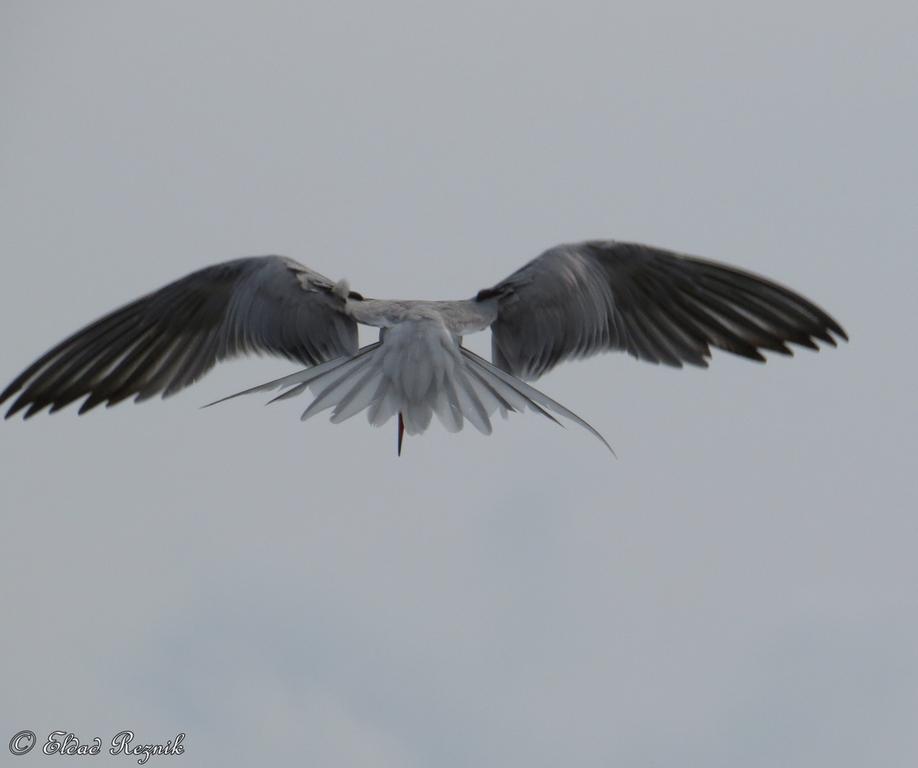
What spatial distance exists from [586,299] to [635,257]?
1.57 feet

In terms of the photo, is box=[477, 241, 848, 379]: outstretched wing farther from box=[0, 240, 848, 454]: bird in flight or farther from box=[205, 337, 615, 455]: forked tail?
box=[205, 337, 615, 455]: forked tail

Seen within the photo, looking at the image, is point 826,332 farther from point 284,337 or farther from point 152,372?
point 152,372

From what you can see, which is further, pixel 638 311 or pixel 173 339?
pixel 173 339

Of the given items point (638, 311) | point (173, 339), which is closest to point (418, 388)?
point (638, 311)

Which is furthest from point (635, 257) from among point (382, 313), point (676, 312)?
point (382, 313)

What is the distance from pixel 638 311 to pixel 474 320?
1.36 m

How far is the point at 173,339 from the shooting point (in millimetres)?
9547

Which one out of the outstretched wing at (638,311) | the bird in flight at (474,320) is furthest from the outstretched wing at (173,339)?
the outstretched wing at (638,311)

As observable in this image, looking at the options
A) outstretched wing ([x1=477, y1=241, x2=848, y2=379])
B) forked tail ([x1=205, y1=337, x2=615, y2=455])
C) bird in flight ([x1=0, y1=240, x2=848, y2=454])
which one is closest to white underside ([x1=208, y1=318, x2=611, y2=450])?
forked tail ([x1=205, y1=337, x2=615, y2=455])

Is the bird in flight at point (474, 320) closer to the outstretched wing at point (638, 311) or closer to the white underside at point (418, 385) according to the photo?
the outstretched wing at point (638, 311)

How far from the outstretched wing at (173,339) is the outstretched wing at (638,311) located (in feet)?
4.11

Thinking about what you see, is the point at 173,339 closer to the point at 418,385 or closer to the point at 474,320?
the point at 474,320

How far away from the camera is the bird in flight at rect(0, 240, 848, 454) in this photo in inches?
344

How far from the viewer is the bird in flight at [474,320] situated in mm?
8734
